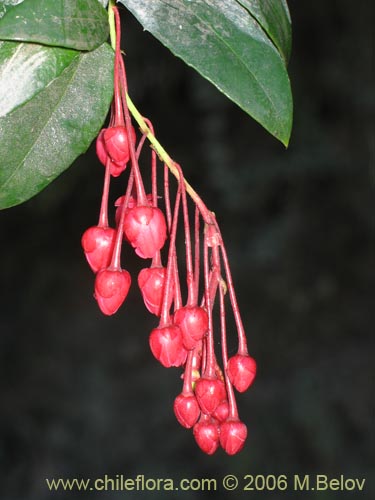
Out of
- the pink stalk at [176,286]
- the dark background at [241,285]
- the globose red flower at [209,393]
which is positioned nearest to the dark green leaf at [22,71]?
the pink stalk at [176,286]

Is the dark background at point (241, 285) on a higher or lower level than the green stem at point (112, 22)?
lower

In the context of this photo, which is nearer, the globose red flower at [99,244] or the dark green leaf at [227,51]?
the dark green leaf at [227,51]

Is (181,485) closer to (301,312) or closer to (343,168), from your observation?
(301,312)

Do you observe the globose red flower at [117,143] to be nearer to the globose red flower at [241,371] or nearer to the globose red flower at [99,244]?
the globose red flower at [99,244]

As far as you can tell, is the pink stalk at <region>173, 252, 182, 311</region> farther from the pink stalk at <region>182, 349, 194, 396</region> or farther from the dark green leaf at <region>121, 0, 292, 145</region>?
the dark green leaf at <region>121, 0, 292, 145</region>

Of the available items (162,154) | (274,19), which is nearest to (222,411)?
(162,154)

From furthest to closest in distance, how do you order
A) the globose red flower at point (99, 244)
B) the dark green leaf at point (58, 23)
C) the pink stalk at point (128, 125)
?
the globose red flower at point (99, 244)
the pink stalk at point (128, 125)
the dark green leaf at point (58, 23)
